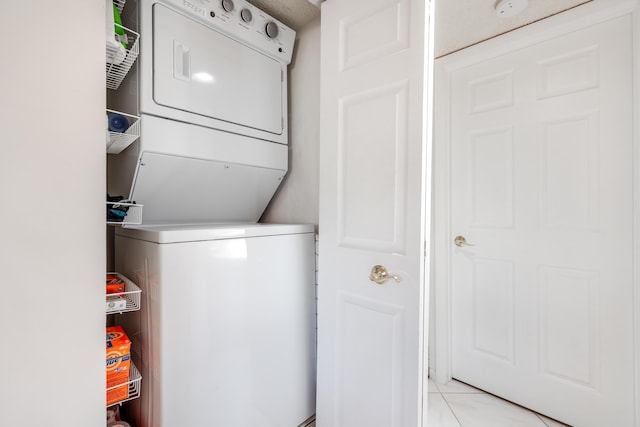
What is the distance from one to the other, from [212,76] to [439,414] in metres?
2.22

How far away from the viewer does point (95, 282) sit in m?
0.89

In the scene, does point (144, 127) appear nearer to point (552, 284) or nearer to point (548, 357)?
point (552, 284)

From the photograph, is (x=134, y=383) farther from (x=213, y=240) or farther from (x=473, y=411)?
(x=473, y=411)

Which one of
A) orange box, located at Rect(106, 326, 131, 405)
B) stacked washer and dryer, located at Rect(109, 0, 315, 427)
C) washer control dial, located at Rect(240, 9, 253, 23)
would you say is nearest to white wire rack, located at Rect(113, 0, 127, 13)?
stacked washer and dryer, located at Rect(109, 0, 315, 427)

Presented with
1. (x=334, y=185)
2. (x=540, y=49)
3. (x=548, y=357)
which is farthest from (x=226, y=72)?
(x=548, y=357)

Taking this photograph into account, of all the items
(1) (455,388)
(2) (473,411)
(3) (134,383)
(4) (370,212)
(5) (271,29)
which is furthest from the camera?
(1) (455,388)

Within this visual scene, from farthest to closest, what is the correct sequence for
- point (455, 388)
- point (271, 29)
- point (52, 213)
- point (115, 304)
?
point (455, 388), point (271, 29), point (115, 304), point (52, 213)

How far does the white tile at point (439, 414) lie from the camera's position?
5.90 feet

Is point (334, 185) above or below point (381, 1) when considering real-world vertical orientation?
below

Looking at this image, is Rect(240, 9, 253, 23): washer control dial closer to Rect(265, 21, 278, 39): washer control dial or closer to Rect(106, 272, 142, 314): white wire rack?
Rect(265, 21, 278, 39): washer control dial

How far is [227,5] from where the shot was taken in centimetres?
149

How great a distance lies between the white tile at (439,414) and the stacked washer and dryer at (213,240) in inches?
28.3

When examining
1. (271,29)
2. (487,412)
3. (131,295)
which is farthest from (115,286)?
(487,412)

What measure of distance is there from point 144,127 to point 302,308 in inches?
42.7
